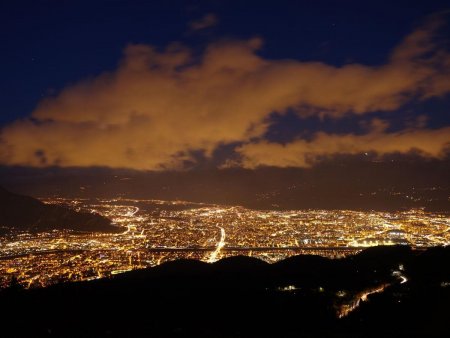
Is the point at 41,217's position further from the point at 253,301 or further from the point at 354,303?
the point at 354,303

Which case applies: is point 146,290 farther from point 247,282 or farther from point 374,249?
point 374,249

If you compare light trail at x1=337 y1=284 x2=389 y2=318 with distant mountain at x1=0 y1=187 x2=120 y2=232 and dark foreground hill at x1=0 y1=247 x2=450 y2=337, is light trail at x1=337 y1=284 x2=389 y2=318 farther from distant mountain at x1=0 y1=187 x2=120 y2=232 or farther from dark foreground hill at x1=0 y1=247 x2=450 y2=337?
distant mountain at x1=0 y1=187 x2=120 y2=232

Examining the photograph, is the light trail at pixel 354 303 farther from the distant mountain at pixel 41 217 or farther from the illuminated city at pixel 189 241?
the distant mountain at pixel 41 217

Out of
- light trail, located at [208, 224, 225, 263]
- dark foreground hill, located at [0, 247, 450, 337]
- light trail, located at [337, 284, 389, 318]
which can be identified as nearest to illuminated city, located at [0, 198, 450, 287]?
light trail, located at [208, 224, 225, 263]

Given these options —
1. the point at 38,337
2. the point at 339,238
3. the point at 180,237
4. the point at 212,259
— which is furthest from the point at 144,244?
the point at 38,337

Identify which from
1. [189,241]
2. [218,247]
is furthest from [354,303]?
[189,241]
